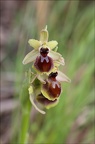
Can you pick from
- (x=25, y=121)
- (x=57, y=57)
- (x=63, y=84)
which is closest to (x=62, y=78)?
(x=57, y=57)

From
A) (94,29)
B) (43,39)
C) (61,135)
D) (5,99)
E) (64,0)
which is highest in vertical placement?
(64,0)

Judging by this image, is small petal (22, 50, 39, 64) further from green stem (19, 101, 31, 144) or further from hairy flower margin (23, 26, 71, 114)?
green stem (19, 101, 31, 144)

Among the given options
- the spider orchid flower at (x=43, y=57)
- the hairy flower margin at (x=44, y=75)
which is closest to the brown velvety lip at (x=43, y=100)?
the hairy flower margin at (x=44, y=75)

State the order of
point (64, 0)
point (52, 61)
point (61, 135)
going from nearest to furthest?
point (52, 61) < point (61, 135) < point (64, 0)

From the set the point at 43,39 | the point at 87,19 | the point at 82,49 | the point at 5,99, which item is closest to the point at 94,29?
the point at 82,49

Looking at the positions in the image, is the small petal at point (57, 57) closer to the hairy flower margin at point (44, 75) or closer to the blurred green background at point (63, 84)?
the hairy flower margin at point (44, 75)

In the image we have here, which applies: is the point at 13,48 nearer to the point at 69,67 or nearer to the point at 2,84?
the point at 2,84

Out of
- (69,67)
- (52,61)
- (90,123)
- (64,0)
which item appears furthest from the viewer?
(64,0)
